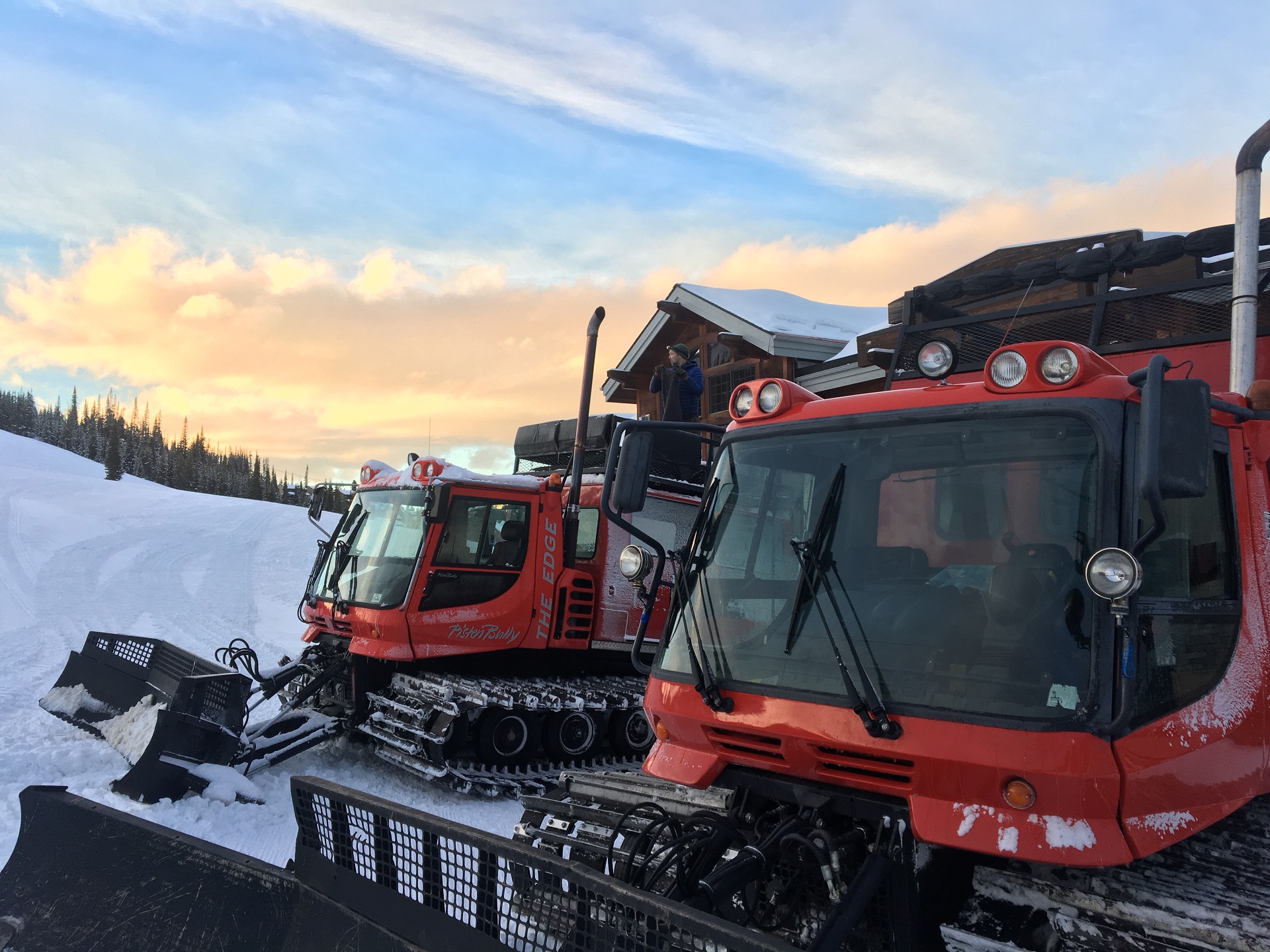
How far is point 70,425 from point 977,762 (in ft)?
384

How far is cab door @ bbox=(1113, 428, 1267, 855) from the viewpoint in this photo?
2457 millimetres

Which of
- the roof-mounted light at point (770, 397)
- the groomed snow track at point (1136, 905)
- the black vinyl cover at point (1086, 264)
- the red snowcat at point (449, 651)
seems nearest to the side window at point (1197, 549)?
the groomed snow track at point (1136, 905)

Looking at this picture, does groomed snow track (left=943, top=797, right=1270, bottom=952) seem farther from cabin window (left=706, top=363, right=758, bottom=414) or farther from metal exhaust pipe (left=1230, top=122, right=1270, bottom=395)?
cabin window (left=706, top=363, right=758, bottom=414)

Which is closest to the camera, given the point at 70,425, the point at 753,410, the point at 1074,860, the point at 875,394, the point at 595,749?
the point at 1074,860

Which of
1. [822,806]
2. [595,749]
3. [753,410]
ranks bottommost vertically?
[595,749]

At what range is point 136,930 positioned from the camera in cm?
303

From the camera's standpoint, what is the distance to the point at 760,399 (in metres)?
3.58

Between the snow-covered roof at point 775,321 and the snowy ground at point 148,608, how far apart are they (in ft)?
28.3

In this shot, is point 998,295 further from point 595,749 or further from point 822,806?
point 595,749

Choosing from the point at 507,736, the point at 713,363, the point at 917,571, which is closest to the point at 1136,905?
the point at 917,571

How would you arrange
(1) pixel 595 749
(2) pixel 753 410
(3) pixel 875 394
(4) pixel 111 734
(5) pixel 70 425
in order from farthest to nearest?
(5) pixel 70 425 → (1) pixel 595 749 → (4) pixel 111 734 → (2) pixel 753 410 → (3) pixel 875 394

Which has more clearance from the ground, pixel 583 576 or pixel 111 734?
pixel 583 576

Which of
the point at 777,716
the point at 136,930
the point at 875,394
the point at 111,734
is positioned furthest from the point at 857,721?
the point at 111,734

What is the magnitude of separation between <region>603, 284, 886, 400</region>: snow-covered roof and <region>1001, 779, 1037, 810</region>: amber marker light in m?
11.5
